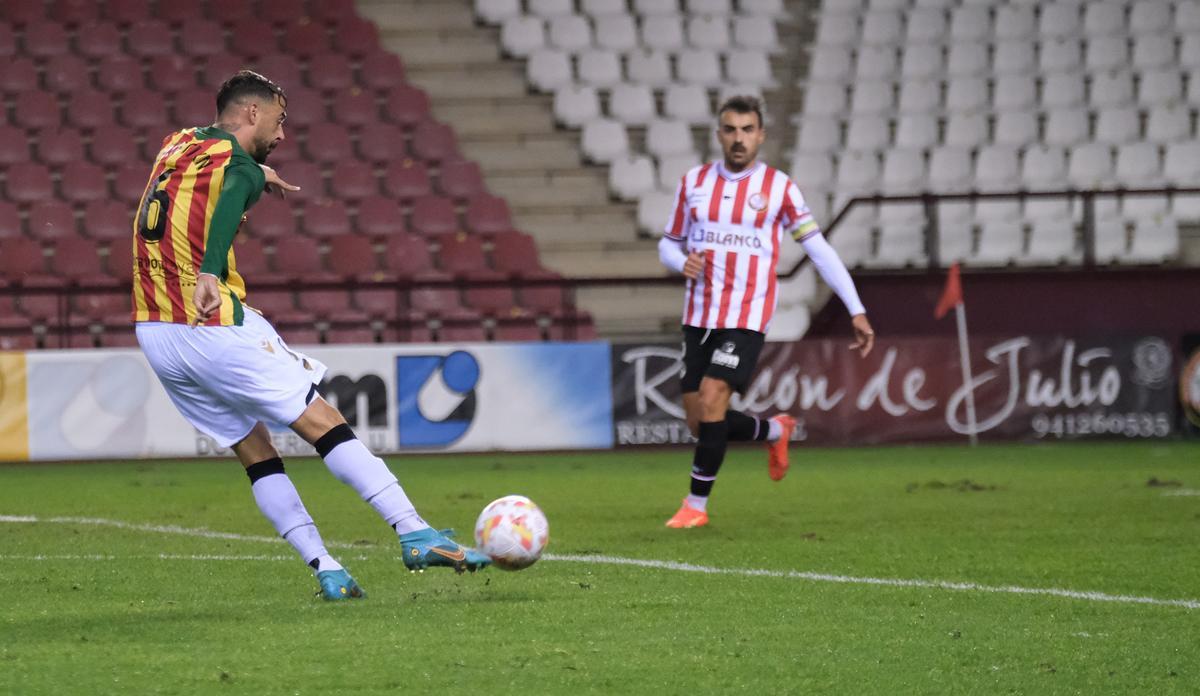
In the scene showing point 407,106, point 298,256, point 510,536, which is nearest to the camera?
point 510,536

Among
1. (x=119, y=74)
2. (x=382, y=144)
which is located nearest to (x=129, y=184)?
(x=119, y=74)

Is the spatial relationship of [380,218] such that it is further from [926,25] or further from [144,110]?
[926,25]

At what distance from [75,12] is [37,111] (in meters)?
1.54

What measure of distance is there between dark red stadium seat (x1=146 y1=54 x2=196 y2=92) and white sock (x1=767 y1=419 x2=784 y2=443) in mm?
10509

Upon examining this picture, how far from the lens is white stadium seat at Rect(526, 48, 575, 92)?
732 inches

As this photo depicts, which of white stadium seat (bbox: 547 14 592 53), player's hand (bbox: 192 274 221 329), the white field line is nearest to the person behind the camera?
player's hand (bbox: 192 274 221 329)

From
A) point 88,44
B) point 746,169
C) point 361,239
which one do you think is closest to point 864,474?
point 746,169

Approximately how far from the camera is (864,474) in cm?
1191

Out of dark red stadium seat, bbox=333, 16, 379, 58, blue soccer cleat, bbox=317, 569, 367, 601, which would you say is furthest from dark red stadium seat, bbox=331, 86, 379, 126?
blue soccer cleat, bbox=317, 569, 367, 601

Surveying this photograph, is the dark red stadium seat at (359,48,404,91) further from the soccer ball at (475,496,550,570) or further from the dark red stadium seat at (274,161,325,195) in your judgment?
the soccer ball at (475,496,550,570)

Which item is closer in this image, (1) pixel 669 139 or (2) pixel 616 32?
(1) pixel 669 139

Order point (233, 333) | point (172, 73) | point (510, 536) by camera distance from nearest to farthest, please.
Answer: point (233, 333), point (510, 536), point (172, 73)

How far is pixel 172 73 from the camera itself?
59.0 ft

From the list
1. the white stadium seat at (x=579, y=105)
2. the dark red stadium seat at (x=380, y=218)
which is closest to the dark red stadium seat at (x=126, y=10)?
the dark red stadium seat at (x=380, y=218)
